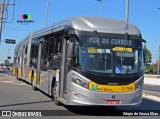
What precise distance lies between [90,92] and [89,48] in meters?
1.49

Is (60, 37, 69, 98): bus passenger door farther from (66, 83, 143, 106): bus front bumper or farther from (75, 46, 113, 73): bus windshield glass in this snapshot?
(75, 46, 113, 73): bus windshield glass

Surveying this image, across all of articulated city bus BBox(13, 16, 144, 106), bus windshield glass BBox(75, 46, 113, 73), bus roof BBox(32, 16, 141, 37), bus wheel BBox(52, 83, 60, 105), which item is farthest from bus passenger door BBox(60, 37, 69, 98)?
bus windshield glass BBox(75, 46, 113, 73)

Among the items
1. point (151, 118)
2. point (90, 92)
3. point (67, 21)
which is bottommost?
point (151, 118)

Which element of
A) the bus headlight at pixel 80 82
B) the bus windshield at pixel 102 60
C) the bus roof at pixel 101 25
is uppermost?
the bus roof at pixel 101 25

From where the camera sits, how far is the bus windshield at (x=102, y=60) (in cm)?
1263

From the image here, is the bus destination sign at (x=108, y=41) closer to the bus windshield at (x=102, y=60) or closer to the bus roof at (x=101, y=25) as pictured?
the bus windshield at (x=102, y=60)

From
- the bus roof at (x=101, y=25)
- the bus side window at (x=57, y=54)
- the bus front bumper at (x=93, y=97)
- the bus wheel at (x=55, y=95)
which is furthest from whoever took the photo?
the bus wheel at (x=55, y=95)

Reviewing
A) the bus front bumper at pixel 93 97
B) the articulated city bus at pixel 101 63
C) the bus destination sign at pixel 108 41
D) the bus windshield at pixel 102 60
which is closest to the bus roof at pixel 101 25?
the articulated city bus at pixel 101 63

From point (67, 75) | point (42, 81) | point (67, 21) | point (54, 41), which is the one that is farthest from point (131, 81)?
point (42, 81)

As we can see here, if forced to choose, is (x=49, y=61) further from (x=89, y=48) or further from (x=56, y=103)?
(x=89, y=48)

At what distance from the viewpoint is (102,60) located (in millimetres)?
12695

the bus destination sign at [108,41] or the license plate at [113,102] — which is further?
the bus destination sign at [108,41]

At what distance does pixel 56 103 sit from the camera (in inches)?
585

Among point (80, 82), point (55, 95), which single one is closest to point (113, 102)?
point (80, 82)
